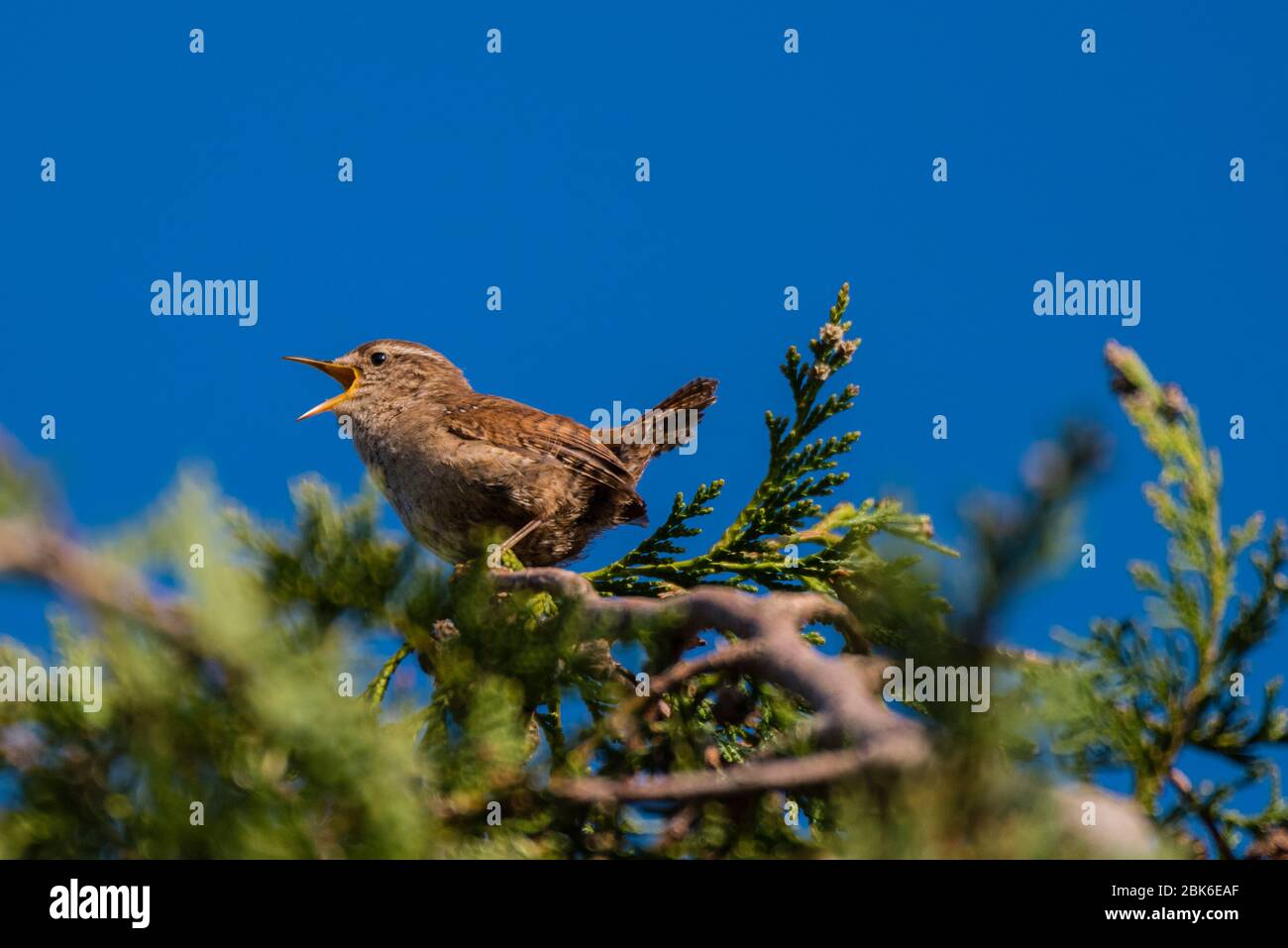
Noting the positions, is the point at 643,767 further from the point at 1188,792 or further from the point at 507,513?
the point at 507,513

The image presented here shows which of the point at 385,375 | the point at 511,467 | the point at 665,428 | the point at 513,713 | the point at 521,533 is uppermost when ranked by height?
the point at 385,375

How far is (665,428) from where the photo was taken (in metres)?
5.99

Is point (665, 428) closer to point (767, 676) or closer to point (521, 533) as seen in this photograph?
point (521, 533)

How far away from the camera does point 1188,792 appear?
2455mm

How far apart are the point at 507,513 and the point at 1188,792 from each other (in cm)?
344

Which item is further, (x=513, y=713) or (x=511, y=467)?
(x=511, y=467)

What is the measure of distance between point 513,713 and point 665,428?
11.8 ft

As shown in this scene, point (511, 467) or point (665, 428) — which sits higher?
point (665, 428)

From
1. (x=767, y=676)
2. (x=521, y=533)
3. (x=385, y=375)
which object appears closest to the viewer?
(x=767, y=676)

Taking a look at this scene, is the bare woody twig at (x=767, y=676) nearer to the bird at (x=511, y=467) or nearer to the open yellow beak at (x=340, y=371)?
the bird at (x=511, y=467)

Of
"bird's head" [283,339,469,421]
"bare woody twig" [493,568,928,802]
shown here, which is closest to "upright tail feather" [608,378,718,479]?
"bird's head" [283,339,469,421]

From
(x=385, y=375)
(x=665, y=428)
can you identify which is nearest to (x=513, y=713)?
(x=665, y=428)

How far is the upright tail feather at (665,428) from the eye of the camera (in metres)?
5.93
